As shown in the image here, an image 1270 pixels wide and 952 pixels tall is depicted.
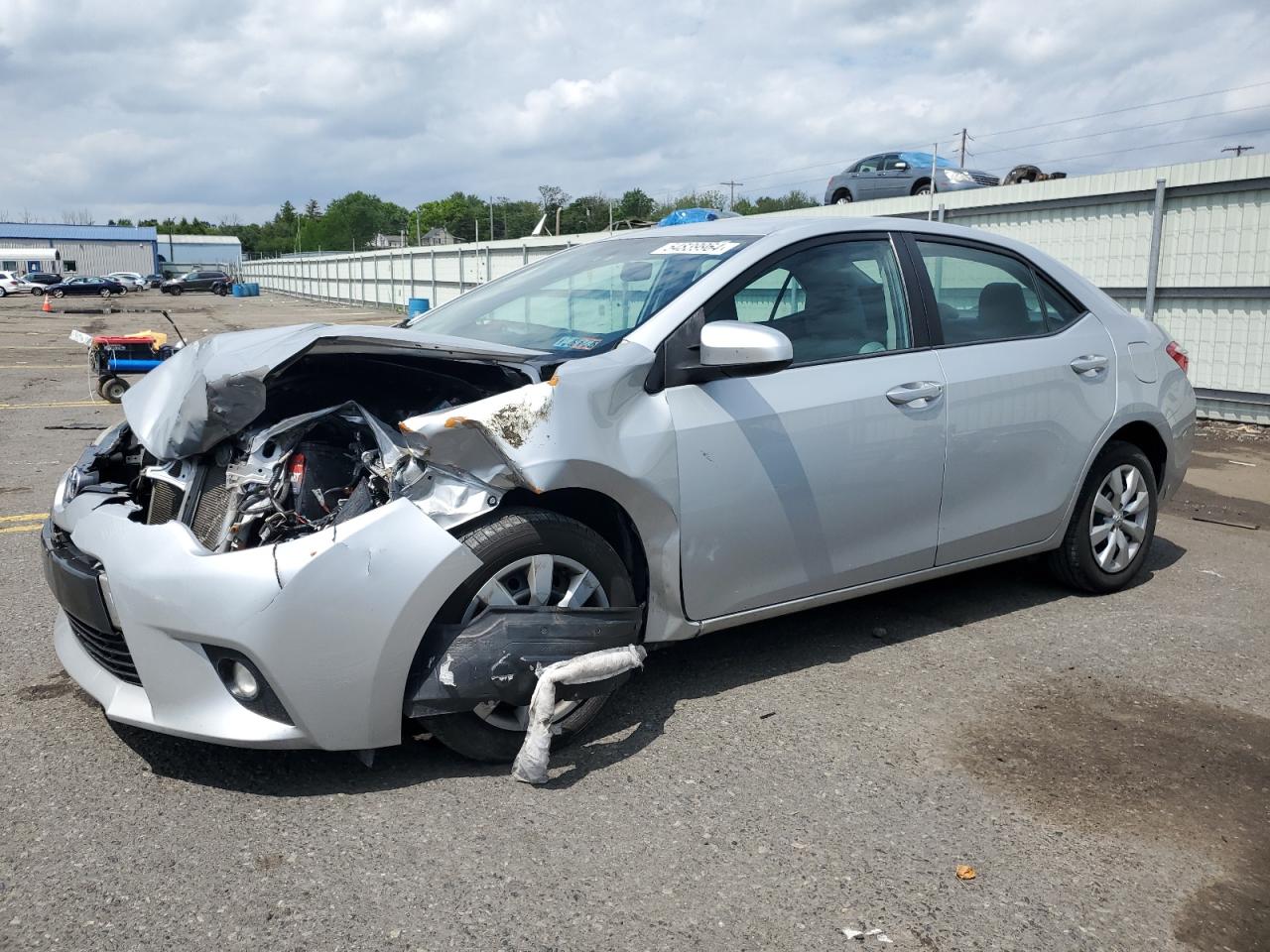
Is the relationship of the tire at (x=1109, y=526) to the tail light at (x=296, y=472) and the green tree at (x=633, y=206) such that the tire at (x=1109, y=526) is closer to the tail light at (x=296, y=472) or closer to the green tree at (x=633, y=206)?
the tail light at (x=296, y=472)

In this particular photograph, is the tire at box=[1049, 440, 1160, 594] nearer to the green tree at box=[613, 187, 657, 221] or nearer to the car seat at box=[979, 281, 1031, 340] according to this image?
the car seat at box=[979, 281, 1031, 340]

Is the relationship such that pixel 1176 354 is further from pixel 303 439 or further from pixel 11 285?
pixel 11 285

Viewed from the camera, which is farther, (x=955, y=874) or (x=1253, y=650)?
(x=1253, y=650)

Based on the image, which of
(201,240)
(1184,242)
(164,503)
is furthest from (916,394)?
(201,240)

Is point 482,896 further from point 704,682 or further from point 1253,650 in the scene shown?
point 1253,650

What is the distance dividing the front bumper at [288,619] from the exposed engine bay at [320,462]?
0.42ft

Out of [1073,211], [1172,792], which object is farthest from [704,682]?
[1073,211]

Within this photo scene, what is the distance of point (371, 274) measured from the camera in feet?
130

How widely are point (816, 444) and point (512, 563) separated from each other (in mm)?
1240

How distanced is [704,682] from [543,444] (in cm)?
131

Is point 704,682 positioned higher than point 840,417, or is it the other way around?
point 840,417

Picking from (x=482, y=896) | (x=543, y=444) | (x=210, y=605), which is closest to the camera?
(x=482, y=896)

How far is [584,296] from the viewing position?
411 cm

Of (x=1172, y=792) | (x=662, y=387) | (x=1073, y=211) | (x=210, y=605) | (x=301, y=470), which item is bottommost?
(x=1172, y=792)
